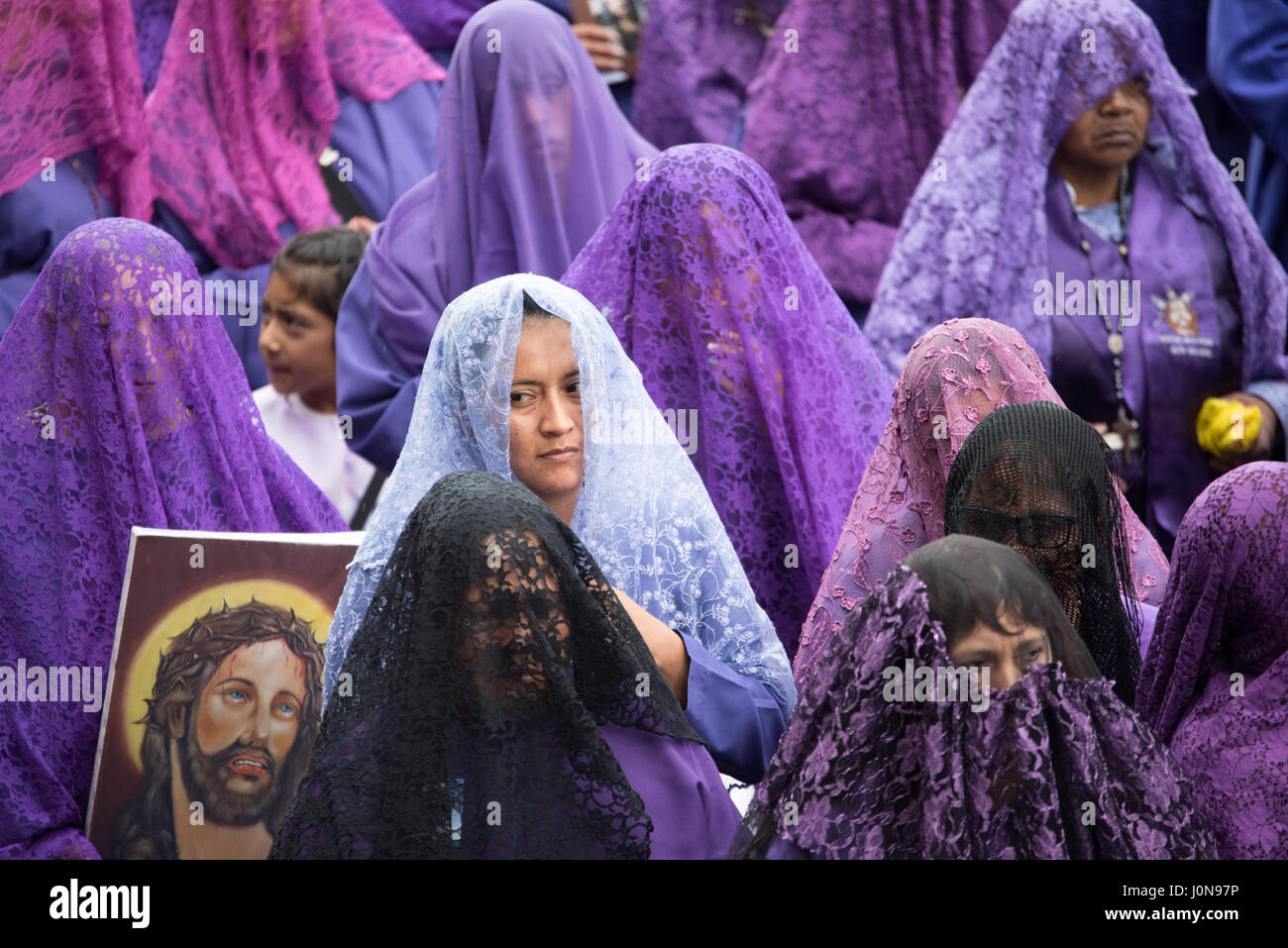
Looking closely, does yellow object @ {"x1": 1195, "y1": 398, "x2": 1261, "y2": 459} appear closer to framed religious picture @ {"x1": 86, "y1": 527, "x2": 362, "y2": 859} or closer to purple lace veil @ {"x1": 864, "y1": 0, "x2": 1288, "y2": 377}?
purple lace veil @ {"x1": 864, "y1": 0, "x2": 1288, "y2": 377}

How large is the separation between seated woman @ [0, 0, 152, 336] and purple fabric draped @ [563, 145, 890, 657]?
5.45 ft

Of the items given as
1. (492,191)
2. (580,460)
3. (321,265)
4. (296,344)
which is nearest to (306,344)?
(296,344)

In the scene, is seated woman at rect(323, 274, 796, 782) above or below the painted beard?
above

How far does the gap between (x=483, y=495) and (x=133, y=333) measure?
128 centimetres

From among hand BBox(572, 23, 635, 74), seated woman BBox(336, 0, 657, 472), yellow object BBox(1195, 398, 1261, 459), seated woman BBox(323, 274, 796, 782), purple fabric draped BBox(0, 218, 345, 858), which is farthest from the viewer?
hand BBox(572, 23, 635, 74)

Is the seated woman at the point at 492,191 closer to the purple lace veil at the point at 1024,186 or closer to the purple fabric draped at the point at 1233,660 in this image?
the purple lace veil at the point at 1024,186

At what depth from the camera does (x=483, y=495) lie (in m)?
2.52

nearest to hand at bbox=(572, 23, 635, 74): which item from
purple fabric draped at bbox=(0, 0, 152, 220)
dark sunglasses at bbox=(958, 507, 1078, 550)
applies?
purple fabric draped at bbox=(0, 0, 152, 220)

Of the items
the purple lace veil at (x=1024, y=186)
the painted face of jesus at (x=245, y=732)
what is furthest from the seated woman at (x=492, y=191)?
the painted face of jesus at (x=245, y=732)

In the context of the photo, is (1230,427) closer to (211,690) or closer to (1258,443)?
(1258,443)

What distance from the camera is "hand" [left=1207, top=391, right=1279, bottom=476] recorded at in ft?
14.8

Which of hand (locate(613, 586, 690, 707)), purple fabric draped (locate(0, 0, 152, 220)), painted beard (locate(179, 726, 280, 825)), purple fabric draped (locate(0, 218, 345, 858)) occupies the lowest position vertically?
painted beard (locate(179, 726, 280, 825))

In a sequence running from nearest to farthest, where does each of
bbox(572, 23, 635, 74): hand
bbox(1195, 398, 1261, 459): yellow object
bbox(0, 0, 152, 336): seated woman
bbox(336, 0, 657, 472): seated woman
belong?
bbox(1195, 398, 1261, 459): yellow object, bbox(336, 0, 657, 472): seated woman, bbox(0, 0, 152, 336): seated woman, bbox(572, 23, 635, 74): hand

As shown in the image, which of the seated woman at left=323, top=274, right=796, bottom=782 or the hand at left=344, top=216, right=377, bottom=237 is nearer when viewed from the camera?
the seated woman at left=323, top=274, right=796, bottom=782
